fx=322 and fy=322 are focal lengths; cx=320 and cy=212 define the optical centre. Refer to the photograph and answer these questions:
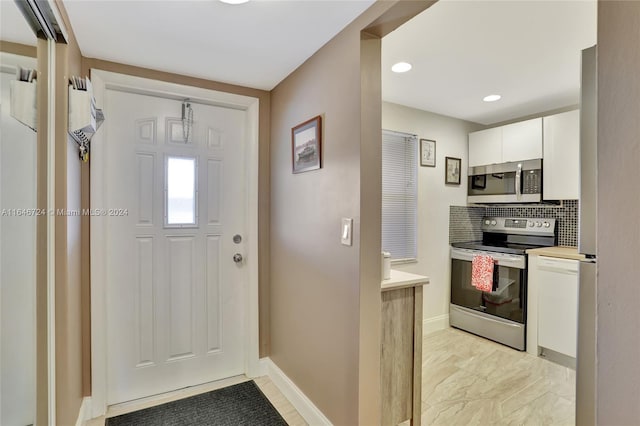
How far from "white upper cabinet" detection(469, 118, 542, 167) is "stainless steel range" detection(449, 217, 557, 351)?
0.72m

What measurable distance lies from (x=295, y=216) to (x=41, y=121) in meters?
1.36

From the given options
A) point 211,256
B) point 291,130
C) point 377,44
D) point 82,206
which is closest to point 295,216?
point 291,130

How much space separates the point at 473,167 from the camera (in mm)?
3631

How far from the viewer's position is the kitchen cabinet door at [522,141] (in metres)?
3.10

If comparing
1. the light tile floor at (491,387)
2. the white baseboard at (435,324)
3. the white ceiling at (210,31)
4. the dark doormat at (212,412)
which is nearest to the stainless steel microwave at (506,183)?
the white baseboard at (435,324)

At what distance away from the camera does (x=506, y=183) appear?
3324 millimetres

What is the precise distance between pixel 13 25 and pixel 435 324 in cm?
373

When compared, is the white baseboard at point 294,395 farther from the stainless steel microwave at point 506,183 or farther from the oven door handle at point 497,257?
the stainless steel microwave at point 506,183

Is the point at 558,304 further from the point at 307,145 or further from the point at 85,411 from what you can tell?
the point at 85,411

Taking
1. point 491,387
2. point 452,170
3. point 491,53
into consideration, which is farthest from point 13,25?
point 452,170

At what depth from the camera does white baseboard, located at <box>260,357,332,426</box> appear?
1867 mm

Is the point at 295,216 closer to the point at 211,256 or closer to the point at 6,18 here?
the point at 211,256

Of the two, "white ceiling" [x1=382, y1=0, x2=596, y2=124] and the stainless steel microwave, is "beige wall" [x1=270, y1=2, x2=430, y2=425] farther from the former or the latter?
the stainless steel microwave

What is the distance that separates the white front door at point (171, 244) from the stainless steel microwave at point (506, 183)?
8.51 feet
